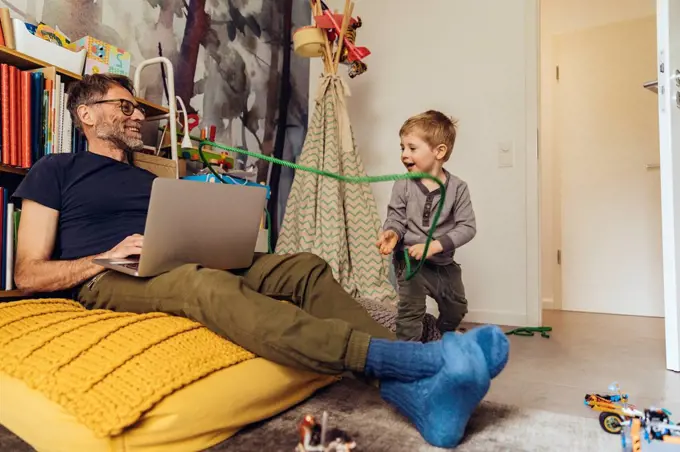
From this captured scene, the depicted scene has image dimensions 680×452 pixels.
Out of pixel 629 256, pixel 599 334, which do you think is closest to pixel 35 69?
pixel 599 334

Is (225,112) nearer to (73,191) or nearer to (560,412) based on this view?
(73,191)

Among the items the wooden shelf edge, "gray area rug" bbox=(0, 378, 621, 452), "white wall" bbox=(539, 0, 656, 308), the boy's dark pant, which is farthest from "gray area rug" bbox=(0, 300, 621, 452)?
"white wall" bbox=(539, 0, 656, 308)

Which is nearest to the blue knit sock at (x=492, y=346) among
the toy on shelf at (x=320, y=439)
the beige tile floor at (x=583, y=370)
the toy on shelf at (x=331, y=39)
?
the toy on shelf at (x=320, y=439)

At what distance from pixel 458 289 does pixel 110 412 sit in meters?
1.14

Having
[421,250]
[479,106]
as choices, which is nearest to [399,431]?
[421,250]

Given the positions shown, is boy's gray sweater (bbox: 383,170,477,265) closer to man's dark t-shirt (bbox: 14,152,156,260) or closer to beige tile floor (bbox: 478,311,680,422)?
beige tile floor (bbox: 478,311,680,422)

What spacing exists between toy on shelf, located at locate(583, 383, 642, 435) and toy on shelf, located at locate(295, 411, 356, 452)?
1.81 feet

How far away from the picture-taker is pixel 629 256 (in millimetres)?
3234

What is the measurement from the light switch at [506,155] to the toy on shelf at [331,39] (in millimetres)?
856

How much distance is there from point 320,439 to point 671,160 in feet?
4.96

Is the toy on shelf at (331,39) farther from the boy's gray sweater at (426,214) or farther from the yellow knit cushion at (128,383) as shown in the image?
the yellow knit cushion at (128,383)

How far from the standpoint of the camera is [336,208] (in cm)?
248

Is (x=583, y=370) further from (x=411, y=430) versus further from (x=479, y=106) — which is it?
(x=479, y=106)

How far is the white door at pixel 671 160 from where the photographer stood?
5.12 feet
